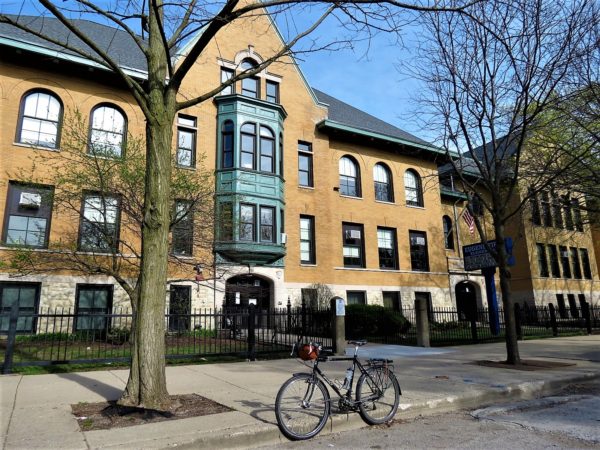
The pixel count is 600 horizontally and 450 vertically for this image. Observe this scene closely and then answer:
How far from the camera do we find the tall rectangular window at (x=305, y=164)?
23.7 meters

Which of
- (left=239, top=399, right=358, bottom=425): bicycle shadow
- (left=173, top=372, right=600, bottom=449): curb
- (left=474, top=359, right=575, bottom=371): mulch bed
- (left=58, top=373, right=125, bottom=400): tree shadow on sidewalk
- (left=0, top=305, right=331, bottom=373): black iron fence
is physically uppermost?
(left=0, top=305, right=331, bottom=373): black iron fence

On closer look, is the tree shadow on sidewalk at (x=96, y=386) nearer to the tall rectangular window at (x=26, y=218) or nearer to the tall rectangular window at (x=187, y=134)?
the tall rectangular window at (x=26, y=218)

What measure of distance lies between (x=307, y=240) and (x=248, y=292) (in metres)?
4.66

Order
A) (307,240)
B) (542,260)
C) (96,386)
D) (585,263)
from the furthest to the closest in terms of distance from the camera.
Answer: (585,263) → (542,260) → (307,240) → (96,386)

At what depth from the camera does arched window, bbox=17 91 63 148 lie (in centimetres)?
1744

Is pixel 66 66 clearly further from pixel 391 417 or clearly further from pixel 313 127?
pixel 391 417

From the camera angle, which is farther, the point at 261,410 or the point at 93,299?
the point at 93,299

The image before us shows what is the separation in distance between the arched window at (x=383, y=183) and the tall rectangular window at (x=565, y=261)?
17488mm

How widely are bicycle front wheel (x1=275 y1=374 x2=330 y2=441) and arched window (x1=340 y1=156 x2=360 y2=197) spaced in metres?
20.3

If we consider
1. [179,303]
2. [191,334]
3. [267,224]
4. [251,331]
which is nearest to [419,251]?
[267,224]

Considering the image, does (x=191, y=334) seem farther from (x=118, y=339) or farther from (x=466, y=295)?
(x=466, y=295)

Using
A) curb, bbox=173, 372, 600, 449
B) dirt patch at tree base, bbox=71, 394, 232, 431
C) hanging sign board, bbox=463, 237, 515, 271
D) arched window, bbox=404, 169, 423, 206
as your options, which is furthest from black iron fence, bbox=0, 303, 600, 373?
arched window, bbox=404, 169, 423, 206

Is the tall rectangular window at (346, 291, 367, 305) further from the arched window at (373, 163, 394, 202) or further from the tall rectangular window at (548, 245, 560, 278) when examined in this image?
the tall rectangular window at (548, 245, 560, 278)

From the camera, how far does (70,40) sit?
19.1 m
